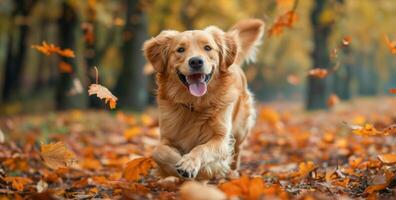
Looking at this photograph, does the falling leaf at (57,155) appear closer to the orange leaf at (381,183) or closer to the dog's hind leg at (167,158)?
the dog's hind leg at (167,158)

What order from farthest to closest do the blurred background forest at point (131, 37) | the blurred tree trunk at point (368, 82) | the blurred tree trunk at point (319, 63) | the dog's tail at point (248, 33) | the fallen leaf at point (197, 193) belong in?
the blurred tree trunk at point (368, 82) → the blurred tree trunk at point (319, 63) → the blurred background forest at point (131, 37) → the dog's tail at point (248, 33) → the fallen leaf at point (197, 193)

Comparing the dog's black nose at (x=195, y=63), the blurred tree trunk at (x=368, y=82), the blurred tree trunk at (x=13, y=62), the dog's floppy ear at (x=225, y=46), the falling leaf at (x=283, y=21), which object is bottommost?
the blurred tree trunk at (x=368, y=82)

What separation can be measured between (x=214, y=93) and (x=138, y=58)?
34.7 feet

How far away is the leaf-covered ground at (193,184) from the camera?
3.43m

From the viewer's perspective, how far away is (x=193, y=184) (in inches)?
95.5

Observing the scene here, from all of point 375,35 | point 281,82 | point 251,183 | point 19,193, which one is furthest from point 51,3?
point 281,82

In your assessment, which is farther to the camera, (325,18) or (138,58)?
(138,58)

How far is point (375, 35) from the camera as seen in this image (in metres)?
29.8

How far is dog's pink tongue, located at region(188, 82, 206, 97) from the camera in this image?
455cm

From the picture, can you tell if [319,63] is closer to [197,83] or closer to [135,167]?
[197,83]

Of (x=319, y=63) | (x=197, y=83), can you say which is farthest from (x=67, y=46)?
(x=197, y=83)

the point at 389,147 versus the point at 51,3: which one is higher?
the point at 51,3

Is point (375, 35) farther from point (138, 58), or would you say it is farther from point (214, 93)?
point (214, 93)

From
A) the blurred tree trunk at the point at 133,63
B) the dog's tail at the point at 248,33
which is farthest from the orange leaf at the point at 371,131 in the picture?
the blurred tree trunk at the point at 133,63
